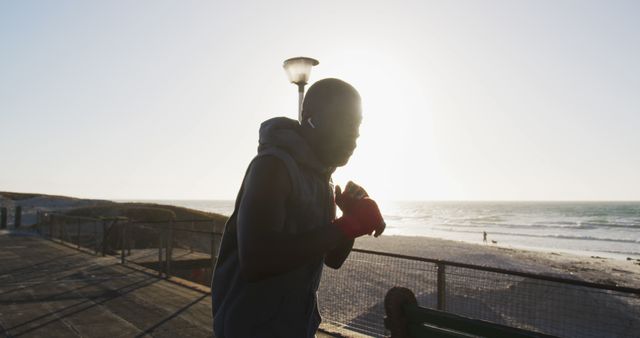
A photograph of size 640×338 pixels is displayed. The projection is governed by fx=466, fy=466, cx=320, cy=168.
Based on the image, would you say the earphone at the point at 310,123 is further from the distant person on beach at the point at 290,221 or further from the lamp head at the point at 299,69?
the lamp head at the point at 299,69

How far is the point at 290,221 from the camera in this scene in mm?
1598

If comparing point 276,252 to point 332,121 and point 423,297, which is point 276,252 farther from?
point 423,297

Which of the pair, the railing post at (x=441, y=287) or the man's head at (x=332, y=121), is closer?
the man's head at (x=332, y=121)

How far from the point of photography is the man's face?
1698mm

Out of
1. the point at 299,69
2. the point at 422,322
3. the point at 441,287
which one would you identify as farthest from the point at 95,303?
the point at 422,322

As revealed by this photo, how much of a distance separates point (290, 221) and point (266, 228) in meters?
0.17

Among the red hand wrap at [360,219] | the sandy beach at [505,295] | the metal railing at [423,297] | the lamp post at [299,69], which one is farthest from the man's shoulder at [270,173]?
the metal railing at [423,297]

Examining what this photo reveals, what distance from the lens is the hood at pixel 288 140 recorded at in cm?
157

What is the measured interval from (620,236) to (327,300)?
52.2 meters

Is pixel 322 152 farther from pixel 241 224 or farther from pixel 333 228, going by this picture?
pixel 241 224

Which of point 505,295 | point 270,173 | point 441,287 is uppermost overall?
point 270,173

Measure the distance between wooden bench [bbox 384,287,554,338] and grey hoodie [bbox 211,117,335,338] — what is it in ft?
4.25

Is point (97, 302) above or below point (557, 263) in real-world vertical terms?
above

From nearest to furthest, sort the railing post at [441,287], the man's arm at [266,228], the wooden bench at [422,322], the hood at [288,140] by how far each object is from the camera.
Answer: the man's arm at [266,228]
the hood at [288,140]
the wooden bench at [422,322]
the railing post at [441,287]
